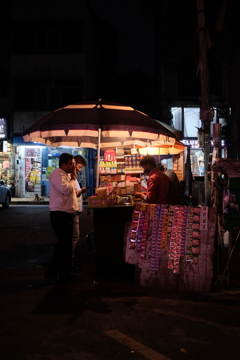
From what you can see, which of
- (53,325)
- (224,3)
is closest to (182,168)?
(224,3)

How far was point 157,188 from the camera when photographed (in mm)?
7336

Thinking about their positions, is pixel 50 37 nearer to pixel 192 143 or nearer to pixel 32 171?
pixel 32 171

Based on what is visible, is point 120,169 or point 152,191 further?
point 120,169

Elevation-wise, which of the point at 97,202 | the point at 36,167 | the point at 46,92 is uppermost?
the point at 46,92

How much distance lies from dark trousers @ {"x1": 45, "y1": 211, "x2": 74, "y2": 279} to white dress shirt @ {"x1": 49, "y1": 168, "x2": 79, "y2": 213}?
0.10 meters

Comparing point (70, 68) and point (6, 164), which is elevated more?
point (70, 68)

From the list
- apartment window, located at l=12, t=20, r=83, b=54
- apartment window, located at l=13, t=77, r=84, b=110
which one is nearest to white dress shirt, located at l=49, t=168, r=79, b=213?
apartment window, located at l=13, t=77, r=84, b=110

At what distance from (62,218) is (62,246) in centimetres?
46

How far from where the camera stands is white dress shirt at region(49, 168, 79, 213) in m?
7.18

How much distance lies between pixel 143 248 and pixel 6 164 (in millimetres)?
22605

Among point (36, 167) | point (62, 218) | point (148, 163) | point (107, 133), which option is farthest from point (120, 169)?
point (36, 167)

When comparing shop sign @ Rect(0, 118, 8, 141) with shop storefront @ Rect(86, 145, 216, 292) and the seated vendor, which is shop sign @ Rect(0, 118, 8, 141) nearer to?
the seated vendor

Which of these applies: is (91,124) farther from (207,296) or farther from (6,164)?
(6,164)

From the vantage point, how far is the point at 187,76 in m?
27.8
